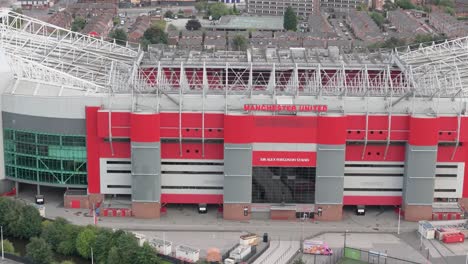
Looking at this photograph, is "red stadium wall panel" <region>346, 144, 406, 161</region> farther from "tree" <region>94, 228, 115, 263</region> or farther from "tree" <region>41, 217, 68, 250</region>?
"tree" <region>41, 217, 68, 250</region>

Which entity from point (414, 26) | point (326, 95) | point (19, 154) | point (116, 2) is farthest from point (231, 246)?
point (116, 2)

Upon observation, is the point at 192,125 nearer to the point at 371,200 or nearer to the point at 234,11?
the point at 371,200

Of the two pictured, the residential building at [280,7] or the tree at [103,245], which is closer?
the tree at [103,245]

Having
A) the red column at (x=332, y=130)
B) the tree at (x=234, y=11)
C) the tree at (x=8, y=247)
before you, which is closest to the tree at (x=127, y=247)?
the tree at (x=8, y=247)

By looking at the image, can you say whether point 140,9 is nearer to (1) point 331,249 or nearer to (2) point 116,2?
(2) point 116,2

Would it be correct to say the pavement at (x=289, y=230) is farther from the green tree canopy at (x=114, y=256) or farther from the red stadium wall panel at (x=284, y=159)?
the green tree canopy at (x=114, y=256)

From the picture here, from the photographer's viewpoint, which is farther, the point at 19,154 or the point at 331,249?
the point at 19,154
